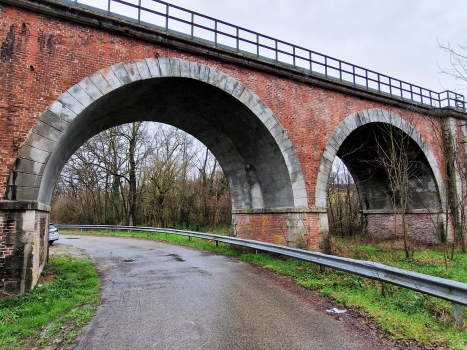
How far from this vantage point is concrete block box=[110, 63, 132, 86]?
7.64 metres

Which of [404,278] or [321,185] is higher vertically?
[321,185]

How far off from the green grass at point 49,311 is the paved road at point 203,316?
10.7 inches

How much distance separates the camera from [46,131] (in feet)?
21.6

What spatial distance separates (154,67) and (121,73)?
3.03ft

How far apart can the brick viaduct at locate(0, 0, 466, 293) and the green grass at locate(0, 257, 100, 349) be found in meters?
0.51

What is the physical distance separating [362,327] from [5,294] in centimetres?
612

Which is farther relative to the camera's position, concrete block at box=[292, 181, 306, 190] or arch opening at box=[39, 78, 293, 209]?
concrete block at box=[292, 181, 306, 190]

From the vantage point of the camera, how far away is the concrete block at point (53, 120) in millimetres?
6629

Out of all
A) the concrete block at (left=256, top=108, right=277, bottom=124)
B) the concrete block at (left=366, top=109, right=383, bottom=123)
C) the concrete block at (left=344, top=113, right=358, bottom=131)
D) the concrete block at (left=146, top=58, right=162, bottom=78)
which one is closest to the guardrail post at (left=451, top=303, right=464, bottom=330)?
the concrete block at (left=256, top=108, right=277, bottom=124)

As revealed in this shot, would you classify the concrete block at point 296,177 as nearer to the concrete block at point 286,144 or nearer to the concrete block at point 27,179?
the concrete block at point 286,144

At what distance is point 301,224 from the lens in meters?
10.0

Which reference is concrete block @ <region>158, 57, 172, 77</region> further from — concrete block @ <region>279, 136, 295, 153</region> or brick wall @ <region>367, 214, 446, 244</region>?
brick wall @ <region>367, 214, 446, 244</region>

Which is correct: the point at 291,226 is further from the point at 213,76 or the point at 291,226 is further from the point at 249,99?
the point at 213,76

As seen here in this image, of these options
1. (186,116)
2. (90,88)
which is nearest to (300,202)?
(186,116)
